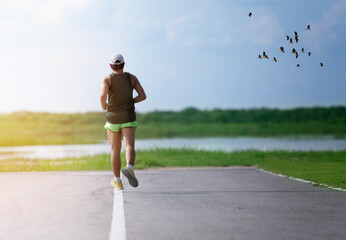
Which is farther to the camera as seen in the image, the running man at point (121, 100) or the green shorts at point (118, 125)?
the green shorts at point (118, 125)

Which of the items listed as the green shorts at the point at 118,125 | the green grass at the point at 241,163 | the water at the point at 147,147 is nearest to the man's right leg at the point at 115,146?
the green shorts at the point at 118,125

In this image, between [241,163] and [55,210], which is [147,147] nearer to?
[241,163]

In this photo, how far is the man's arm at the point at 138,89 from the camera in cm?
1035

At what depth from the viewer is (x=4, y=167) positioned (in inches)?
888

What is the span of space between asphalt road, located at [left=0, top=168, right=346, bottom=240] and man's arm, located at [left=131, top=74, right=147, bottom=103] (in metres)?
1.70

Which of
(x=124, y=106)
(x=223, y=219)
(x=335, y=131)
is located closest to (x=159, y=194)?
(x=124, y=106)

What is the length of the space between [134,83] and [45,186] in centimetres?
405

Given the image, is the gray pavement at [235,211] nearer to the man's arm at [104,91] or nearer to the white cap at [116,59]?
the man's arm at [104,91]

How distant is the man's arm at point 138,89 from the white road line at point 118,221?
1719 millimetres

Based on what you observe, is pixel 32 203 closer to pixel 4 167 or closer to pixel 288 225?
pixel 288 225

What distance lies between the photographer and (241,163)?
23.2 meters

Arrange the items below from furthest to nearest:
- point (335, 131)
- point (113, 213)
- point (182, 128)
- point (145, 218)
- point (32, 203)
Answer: point (182, 128) < point (335, 131) < point (32, 203) < point (113, 213) < point (145, 218)

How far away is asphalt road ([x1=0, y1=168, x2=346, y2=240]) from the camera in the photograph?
682cm

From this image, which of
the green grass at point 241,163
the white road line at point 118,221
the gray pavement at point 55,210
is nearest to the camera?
the white road line at point 118,221
